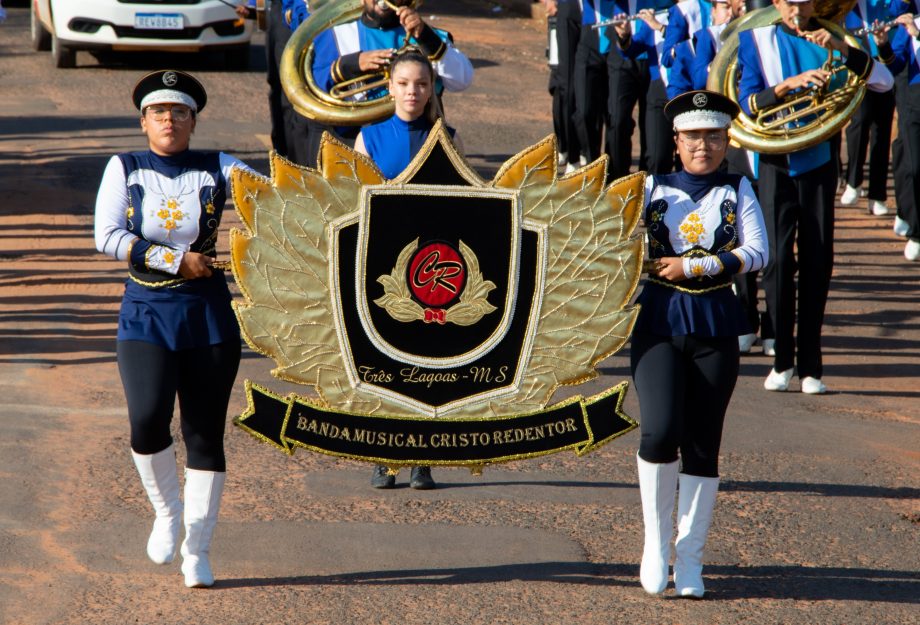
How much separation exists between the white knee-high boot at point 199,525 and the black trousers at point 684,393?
1.57 meters

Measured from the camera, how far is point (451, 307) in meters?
5.37

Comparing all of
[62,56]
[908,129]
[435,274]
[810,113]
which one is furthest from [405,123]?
[62,56]

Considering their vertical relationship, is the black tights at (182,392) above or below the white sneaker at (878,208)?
above

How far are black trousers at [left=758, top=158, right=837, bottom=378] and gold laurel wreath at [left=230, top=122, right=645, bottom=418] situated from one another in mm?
3048

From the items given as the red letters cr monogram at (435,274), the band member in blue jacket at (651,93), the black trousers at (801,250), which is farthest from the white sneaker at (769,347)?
the red letters cr monogram at (435,274)

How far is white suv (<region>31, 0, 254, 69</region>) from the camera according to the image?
18.2 meters

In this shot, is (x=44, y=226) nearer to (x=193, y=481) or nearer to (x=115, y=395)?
(x=115, y=395)

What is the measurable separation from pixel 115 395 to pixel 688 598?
3.71m

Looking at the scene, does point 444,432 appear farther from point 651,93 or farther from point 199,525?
point 651,93

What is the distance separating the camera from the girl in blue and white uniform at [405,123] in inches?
249

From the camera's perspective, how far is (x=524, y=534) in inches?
241

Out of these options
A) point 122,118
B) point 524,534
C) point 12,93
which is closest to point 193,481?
point 524,534

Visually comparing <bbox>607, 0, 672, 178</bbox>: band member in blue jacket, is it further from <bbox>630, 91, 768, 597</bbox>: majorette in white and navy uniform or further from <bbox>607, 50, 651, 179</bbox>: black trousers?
<bbox>630, 91, 768, 597</bbox>: majorette in white and navy uniform

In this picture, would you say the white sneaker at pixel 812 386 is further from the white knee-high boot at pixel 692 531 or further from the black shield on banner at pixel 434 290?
the black shield on banner at pixel 434 290
